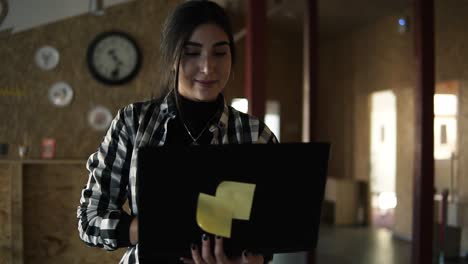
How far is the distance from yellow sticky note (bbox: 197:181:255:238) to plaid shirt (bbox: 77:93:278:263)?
0.60 feet

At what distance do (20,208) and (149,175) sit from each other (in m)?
3.02

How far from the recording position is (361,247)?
533 centimetres

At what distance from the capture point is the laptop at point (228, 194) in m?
0.74

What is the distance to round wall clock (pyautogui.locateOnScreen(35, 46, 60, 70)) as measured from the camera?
357 cm

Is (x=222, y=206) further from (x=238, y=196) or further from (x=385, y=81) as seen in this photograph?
(x=385, y=81)

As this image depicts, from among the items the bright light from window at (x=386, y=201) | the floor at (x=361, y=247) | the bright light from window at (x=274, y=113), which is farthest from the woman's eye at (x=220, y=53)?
the bright light from window at (x=386, y=201)

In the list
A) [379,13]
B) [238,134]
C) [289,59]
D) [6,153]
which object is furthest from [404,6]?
[238,134]

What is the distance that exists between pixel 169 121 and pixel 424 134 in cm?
316

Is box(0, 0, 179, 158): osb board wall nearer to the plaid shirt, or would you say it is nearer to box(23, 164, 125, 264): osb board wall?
box(23, 164, 125, 264): osb board wall

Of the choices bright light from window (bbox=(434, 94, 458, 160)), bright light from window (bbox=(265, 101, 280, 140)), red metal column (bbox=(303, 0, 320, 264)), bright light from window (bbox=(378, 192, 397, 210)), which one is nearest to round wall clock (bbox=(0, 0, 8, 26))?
red metal column (bbox=(303, 0, 320, 264))

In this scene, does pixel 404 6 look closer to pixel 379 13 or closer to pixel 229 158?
pixel 379 13

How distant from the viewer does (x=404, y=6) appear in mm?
5734

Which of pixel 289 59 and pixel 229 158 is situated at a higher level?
pixel 289 59

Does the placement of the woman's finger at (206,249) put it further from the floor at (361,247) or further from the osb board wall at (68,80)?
the floor at (361,247)
